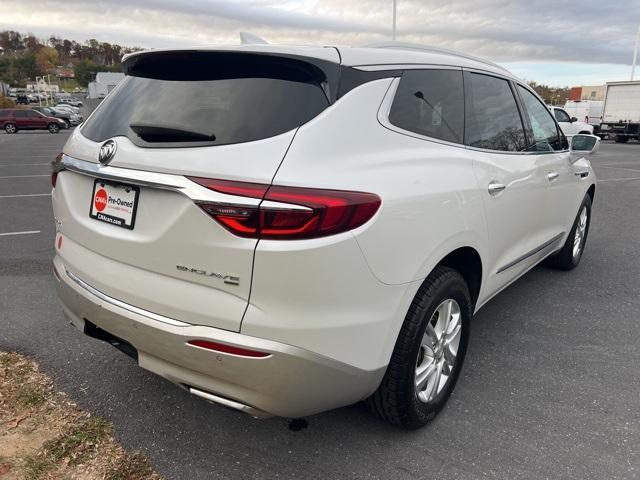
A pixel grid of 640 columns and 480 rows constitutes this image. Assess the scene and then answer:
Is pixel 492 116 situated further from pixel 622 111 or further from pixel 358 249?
pixel 622 111

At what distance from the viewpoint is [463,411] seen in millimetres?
2783

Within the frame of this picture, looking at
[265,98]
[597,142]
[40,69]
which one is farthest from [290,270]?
[40,69]

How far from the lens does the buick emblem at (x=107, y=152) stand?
2.19m

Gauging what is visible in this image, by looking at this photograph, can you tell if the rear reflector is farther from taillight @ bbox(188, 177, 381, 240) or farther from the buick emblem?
the buick emblem

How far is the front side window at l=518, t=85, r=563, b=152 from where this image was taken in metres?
3.70

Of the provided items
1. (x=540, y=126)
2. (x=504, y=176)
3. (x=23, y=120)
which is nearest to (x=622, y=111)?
(x=540, y=126)

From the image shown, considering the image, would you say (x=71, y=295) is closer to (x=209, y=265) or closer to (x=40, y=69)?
(x=209, y=265)

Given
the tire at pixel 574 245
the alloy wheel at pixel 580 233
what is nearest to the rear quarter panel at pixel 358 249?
the tire at pixel 574 245

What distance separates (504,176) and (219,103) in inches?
67.5

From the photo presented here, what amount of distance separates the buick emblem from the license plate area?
9cm

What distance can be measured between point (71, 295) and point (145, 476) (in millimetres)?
894

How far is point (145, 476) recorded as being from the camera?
7.38ft

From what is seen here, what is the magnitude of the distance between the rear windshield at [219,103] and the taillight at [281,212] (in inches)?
9.0

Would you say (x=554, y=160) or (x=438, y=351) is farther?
(x=554, y=160)
